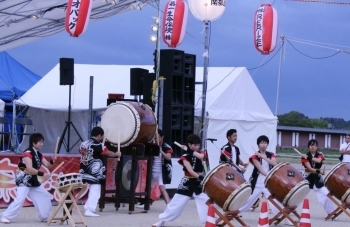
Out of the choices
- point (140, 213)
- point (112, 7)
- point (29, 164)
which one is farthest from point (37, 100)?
point (29, 164)

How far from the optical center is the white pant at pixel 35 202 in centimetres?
1016

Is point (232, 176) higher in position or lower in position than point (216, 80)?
lower

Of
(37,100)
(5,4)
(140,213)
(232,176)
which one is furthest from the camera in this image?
(37,100)

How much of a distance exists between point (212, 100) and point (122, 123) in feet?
18.8

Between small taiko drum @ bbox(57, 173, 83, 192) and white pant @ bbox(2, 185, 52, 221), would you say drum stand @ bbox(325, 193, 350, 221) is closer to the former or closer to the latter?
small taiko drum @ bbox(57, 173, 83, 192)

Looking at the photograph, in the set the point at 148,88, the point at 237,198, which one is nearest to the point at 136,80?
the point at 148,88

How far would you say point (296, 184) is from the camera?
10.4 metres

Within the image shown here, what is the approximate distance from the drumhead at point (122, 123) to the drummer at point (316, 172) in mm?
2978

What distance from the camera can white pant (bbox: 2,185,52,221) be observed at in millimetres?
10156

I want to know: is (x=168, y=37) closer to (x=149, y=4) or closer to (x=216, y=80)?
(x=149, y=4)

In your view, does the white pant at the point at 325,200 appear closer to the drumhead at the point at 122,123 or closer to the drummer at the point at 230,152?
the drummer at the point at 230,152

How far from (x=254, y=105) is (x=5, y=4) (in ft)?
23.1

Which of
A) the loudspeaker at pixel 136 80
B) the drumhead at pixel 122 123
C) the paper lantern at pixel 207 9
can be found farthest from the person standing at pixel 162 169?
the paper lantern at pixel 207 9

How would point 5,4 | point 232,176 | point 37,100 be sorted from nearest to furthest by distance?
point 232,176
point 5,4
point 37,100
